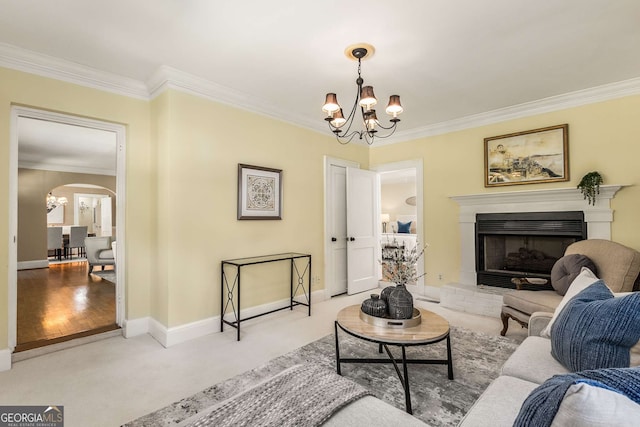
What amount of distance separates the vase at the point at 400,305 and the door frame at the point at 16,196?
108 inches

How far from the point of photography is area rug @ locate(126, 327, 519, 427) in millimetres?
1956

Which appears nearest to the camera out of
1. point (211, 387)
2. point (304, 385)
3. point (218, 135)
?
point (304, 385)

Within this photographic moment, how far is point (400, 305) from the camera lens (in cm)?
233

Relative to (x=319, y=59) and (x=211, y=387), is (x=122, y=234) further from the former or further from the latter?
(x=319, y=59)

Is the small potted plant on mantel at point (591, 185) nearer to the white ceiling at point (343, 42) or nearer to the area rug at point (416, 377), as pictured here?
the white ceiling at point (343, 42)

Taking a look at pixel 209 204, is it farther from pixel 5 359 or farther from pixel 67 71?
pixel 5 359

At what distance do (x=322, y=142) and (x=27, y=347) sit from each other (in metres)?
3.97

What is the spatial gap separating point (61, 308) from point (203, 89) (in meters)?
3.36

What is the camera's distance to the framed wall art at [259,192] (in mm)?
3635

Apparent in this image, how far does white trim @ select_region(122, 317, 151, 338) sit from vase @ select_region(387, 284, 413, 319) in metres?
2.59

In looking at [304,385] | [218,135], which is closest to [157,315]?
[218,135]

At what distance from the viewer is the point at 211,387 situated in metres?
2.24

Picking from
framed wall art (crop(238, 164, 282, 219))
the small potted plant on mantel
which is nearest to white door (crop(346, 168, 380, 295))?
framed wall art (crop(238, 164, 282, 219))

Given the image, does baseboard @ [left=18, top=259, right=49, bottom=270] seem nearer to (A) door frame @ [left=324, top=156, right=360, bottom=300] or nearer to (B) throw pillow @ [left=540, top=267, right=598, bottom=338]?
(A) door frame @ [left=324, top=156, right=360, bottom=300]
